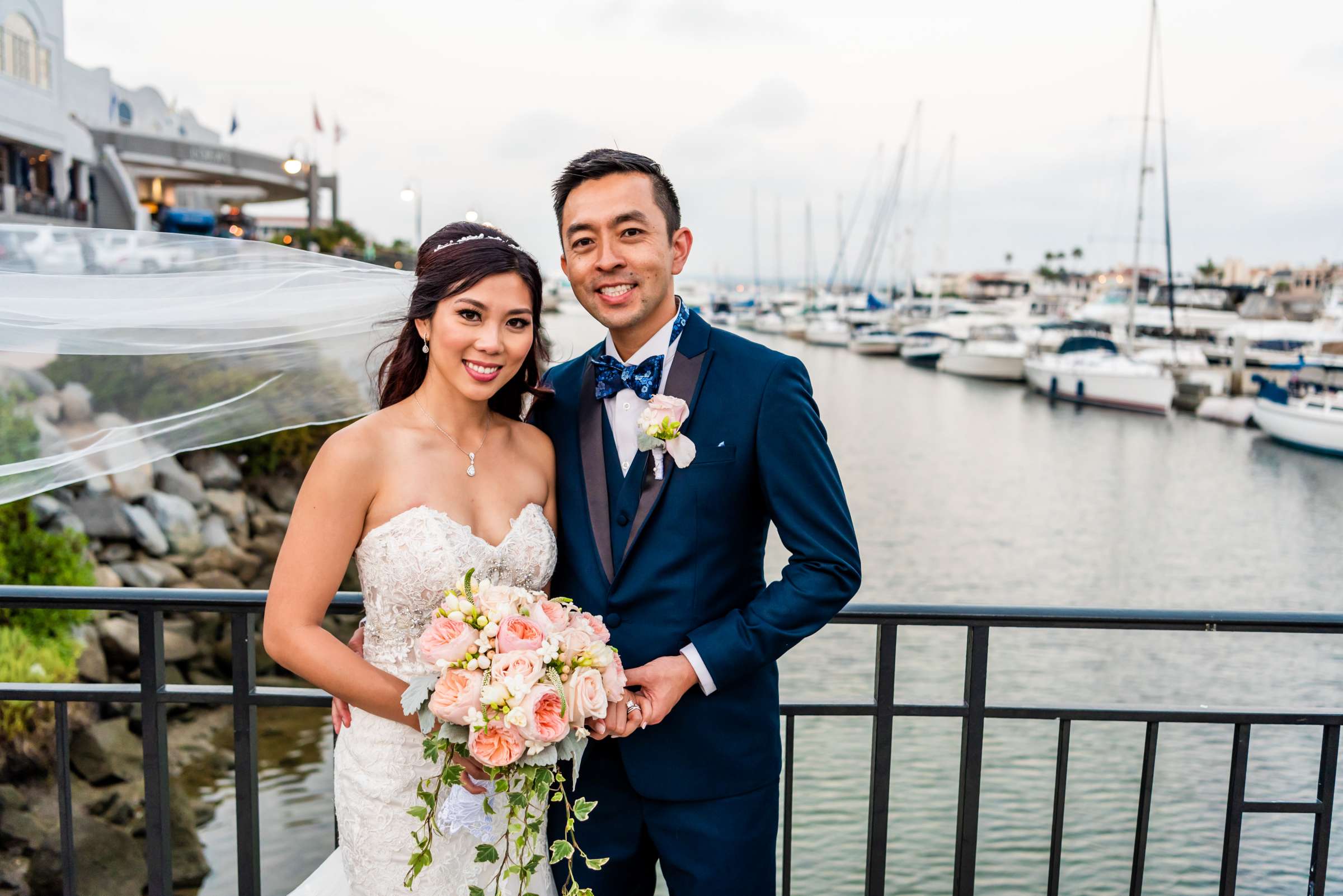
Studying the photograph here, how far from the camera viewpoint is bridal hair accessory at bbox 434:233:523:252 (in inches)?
82.0

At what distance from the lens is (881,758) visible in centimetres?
253

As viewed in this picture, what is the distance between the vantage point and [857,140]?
7150cm

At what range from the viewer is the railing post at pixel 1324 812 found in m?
2.49

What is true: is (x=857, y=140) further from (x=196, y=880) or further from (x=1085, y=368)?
(x=196, y=880)

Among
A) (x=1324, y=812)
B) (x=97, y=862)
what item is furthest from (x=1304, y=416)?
(x=97, y=862)

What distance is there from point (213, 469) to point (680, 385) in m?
12.4

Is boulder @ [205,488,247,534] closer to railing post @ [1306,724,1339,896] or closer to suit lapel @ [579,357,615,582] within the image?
suit lapel @ [579,357,615,582]

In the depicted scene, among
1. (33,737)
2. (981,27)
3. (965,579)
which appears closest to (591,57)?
(981,27)

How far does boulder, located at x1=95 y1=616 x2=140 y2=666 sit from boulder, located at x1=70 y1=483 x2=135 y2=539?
5.82 ft

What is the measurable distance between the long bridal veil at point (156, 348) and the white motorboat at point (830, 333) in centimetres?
6227

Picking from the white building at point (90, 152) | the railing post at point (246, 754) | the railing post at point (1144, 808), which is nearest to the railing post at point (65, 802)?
the railing post at point (246, 754)

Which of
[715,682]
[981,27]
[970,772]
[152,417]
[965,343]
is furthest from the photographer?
[981,27]

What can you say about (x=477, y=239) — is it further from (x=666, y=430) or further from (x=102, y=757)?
(x=102, y=757)

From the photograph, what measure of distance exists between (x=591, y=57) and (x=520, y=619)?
3678 inches
